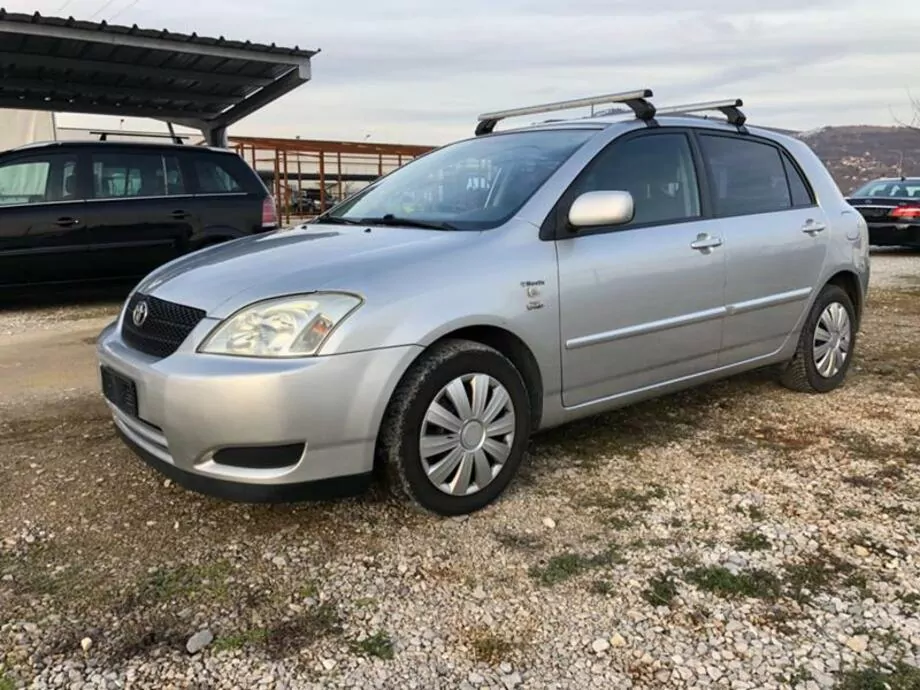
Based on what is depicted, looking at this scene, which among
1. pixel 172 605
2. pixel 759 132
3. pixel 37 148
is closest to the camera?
pixel 172 605

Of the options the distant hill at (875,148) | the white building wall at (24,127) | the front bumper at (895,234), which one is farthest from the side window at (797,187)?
the distant hill at (875,148)

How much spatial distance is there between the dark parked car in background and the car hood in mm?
12242

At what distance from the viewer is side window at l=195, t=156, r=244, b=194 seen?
322 inches

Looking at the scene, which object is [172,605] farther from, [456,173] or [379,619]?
[456,173]

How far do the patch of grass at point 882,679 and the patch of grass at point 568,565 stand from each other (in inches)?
32.1

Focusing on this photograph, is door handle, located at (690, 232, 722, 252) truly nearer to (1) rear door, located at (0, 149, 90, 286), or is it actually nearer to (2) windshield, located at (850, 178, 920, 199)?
(1) rear door, located at (0, 149, 90, 286)

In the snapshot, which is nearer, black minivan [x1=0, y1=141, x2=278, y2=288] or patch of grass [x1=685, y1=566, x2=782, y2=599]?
patch of grass [x1=685, y1=566, x2=782, y2=599]

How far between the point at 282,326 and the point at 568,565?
50.1 inches

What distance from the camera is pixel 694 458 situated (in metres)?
3.85

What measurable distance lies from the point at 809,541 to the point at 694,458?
2.95 ft

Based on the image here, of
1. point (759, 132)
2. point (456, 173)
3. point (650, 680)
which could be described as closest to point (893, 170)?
point (759, 132)

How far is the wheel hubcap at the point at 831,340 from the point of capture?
4.82 metres

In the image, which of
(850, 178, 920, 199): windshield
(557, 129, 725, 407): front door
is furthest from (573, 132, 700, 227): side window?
Answer: (850, 178, 920, 199): windshield

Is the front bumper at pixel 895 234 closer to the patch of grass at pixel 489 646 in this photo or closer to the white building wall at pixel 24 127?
the patch of grass at pixel 489 646
